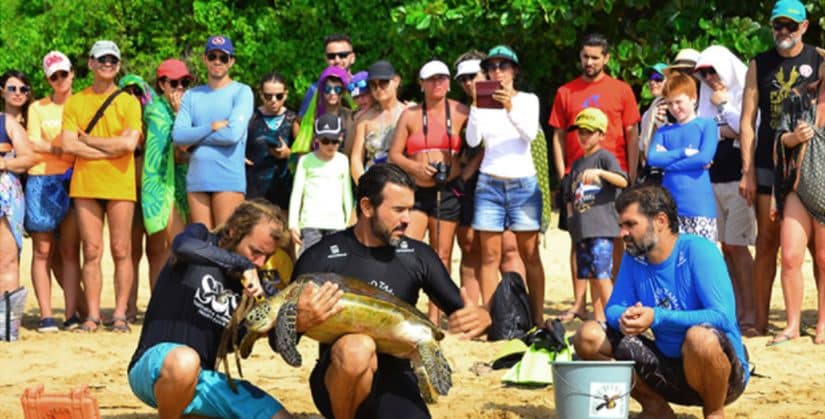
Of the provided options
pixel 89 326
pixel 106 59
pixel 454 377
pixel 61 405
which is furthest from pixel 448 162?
pixel 61 405

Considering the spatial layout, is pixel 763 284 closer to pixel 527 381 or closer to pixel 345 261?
pixel 527 381

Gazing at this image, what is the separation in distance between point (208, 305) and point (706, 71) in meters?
4.11

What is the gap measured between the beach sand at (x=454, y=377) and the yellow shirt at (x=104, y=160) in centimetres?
95

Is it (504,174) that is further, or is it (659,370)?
(504,174)

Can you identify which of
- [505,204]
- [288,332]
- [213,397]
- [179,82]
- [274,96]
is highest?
[179,82]

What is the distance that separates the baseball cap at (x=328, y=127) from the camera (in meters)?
8.86

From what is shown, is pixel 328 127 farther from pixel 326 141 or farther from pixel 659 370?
pixel 659 370

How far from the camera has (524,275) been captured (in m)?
9.31

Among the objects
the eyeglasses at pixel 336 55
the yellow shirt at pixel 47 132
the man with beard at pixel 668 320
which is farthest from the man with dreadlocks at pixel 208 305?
the eyeglasses at pixel 336 55

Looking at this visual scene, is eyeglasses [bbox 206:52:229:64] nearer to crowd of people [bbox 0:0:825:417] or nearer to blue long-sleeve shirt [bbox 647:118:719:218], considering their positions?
crowd of people [bbox 0:0:825:417]

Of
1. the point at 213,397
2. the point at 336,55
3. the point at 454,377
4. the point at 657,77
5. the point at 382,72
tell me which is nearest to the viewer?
the point at 213,397

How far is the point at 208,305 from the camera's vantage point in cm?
591

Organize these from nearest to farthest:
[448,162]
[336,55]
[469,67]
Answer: [448,162], [469,67], [336,55]

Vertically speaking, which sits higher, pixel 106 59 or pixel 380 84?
pixel 106 59
